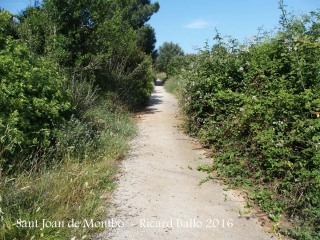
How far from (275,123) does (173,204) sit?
2.14 m

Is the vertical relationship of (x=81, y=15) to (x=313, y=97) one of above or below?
above

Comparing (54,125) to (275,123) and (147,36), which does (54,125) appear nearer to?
(275,123)

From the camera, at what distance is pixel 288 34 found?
221 inches

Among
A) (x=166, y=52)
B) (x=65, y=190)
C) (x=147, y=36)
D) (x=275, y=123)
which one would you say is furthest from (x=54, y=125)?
(x=166, y=52)

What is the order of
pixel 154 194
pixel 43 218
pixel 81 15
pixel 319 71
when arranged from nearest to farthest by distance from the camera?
pixel 43 218 < pixel 154 194 < pixel 319 71 < pixel 81 15

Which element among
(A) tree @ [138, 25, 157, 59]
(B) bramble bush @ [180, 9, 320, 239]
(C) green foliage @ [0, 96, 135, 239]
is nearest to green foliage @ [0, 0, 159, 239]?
(C) green foliage @ [0, 96, 135, 239]

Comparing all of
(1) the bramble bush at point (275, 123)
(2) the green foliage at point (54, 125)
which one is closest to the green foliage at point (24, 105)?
(2) the green foliage at point (54, 125)

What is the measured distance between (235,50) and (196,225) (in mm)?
5178

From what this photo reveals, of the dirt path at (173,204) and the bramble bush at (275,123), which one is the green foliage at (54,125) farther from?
the bramble bush at (275,123)

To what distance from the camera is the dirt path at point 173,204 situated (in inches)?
141

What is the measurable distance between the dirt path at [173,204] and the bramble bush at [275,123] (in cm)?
46

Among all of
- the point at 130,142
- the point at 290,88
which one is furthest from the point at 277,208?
the point at 130,142

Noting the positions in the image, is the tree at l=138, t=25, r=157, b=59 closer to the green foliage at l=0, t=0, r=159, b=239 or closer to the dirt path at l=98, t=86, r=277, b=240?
the green foliage at l=0, t=0, r=159, b=239

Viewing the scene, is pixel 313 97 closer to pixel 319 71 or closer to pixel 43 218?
pixel 319 71
